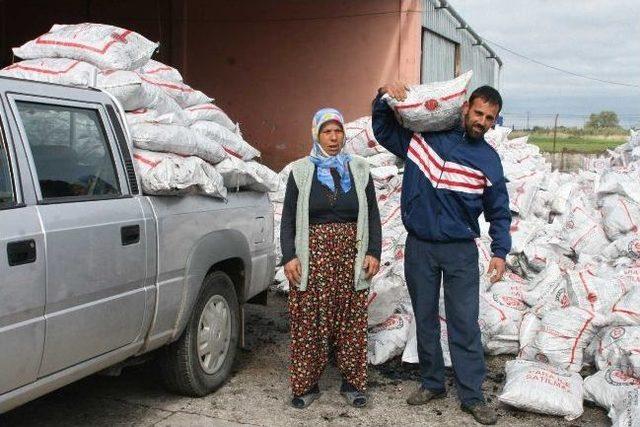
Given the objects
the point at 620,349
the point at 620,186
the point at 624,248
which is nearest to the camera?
the point at 620,349

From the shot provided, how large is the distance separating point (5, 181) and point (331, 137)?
1977 mm

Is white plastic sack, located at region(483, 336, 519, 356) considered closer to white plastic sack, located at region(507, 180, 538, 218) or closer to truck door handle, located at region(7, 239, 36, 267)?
white plastic sack, located at region(507, 180, 538, 218)

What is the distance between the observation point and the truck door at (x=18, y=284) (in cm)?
305

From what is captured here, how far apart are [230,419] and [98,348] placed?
1.15m

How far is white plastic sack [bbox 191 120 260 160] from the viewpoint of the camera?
17.2 ft

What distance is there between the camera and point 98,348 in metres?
3.71

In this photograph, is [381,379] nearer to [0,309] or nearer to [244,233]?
[244,233]

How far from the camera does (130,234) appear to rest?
387cm

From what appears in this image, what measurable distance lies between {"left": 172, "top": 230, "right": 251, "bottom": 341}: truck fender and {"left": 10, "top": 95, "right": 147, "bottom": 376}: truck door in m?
0.44

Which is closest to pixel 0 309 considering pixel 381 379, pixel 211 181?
pixel 211 181

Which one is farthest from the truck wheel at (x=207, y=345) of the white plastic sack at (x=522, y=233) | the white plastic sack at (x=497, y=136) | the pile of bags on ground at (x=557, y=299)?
the white plastic sack at (x=497, y=136)

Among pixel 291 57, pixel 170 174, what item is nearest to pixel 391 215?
pixel 170 174

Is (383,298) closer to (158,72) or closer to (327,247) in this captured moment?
(327,247)

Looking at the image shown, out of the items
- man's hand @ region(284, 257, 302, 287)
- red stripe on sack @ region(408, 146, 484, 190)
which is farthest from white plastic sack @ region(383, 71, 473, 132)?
man's hand @ region(284, 257, 302, 287)
